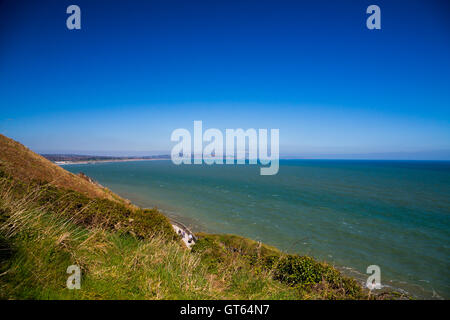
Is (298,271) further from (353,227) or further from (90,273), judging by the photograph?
(353,227)

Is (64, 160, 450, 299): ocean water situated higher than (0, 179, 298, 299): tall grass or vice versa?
(0, 179, 298, 299): tall grass

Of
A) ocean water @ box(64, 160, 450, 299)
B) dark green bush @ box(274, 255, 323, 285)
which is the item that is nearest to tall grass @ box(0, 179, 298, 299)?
dark green bush @ box(274, 255, 323, 285)

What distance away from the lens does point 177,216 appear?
27.2 meters

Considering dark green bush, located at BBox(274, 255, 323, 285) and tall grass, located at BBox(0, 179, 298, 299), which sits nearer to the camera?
tall grass, located at BBox(0, 179, 298, 299)

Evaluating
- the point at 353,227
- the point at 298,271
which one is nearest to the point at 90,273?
the point at 298,271

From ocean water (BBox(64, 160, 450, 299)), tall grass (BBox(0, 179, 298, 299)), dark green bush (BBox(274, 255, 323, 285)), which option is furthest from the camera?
ocean water (BBox(64, 160, 450, 299))

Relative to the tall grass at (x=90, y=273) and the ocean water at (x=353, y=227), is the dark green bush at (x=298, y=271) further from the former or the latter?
the tall grass at (x=90, y=273)

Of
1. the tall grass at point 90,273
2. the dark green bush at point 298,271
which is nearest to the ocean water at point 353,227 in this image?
the dark green bush at point 298,271

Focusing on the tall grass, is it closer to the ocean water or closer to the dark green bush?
the dark green bush

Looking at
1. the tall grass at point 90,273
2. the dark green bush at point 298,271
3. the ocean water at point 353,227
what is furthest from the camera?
the ocean water at point 353,227

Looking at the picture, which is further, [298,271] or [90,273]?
[298,271]

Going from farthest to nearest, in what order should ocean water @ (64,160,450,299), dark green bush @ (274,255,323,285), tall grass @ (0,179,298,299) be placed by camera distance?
ocean water @ (64,160,450,299) → dark green bush @ (274,255,323,285) → tall grass @ (0,179,298,299)

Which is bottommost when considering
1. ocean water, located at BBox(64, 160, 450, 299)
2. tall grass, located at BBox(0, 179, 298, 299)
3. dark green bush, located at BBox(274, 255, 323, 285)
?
ocean water, located at BBox(64, 160, 450, 299)

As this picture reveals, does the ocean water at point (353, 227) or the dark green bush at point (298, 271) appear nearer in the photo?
the dark green bush at point (298, 271)
